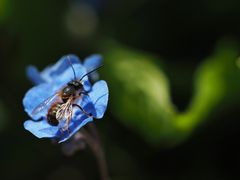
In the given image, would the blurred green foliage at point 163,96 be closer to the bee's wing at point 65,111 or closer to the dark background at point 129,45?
the dark background at point 129,45

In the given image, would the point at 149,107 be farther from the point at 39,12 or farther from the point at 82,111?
the point at 39,12

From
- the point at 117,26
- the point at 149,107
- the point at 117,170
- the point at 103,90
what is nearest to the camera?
the point at 103,90

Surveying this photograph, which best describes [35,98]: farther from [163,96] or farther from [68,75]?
[163,96]

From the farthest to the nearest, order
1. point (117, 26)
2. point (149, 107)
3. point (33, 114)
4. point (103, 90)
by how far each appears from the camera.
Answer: point (117, 26)
point (149, 107)
point (33, 114)
point (103, 90)

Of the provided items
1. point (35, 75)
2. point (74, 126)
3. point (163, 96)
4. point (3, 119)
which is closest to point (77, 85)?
point (74, 126)

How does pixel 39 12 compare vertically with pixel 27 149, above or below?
above

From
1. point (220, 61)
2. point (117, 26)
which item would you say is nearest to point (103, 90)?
point (220, 61)
